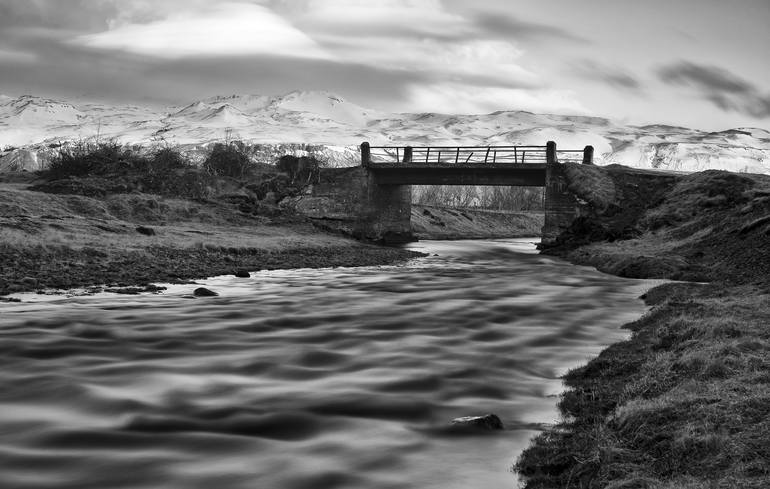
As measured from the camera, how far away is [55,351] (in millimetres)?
12922

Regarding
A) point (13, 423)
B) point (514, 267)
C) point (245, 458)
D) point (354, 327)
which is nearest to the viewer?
point (245, 458)

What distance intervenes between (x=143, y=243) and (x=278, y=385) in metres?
20.2

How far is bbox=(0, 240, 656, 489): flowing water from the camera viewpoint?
25.2ft

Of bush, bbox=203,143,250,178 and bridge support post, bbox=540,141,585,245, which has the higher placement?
bush, bbox=203,143,250,178

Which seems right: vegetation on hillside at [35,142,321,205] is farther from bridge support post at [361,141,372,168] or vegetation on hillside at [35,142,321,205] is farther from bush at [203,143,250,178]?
bush at [203,143,250,178]

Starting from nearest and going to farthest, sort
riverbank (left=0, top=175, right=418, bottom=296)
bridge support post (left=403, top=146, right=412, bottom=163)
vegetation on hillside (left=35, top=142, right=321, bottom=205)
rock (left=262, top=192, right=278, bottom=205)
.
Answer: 1. riverbank (left=0, top=175, right=418, bottom=296)
2. vegetation on hillside (left=35, top=142, right=321, bottom=205)
3. bridge support post (left=403, top=146, right=412, bottom=163)
4. rock (left=262, top=192, right=278, bottom=205)

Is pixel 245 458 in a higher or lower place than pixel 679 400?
lower

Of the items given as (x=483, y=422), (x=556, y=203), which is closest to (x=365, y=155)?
(x=556, y=203)

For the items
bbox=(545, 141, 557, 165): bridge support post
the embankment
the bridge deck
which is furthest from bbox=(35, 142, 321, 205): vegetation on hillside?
bbox=(545, 141, 557, 165): bridge support post

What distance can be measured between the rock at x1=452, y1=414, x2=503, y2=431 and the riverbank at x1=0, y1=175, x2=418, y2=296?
1389 centimetres

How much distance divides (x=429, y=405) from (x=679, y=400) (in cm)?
327

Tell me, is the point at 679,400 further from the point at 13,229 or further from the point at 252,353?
the point at 13,229

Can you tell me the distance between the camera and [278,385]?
11109 mm

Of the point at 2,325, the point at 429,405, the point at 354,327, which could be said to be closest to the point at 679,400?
the point at 429,405
